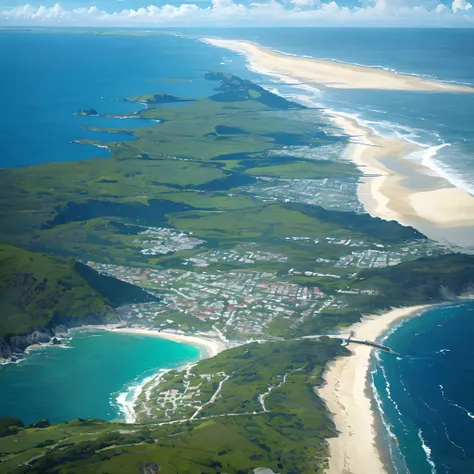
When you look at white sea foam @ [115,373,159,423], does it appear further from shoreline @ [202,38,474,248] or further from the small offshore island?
shoreline @ [202,38,474,248]

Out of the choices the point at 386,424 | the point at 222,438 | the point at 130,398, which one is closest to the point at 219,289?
the point at 130,398

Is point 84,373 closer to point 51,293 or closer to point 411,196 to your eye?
point 51,293

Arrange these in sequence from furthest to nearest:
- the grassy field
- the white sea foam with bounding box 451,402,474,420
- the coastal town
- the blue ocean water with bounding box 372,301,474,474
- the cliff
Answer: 1. the coastal town
2. the cliff
3. the white sea foam with bounding box 451,402,474,420
4. the blue ocean water with bounding box 372,301,474,474
5. the grassy field

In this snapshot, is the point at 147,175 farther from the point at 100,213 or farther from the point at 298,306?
the point at 298,306

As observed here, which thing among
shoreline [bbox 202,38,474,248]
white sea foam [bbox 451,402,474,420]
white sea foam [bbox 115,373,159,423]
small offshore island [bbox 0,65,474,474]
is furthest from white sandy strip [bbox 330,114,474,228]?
white sea foam [bbox 115,373,159,423]

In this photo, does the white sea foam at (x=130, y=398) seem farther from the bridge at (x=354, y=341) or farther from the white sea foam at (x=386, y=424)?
the white sea foam at (x=386, y=424)

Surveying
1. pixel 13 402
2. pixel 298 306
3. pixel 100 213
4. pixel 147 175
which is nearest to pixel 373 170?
pixel 147 175
